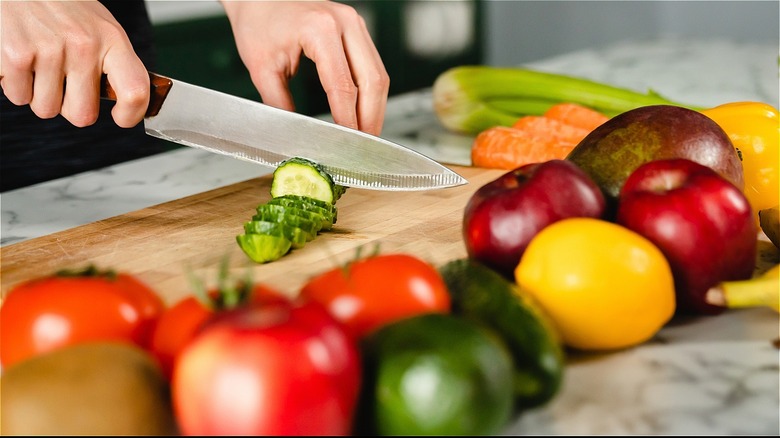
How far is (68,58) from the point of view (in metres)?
1.75

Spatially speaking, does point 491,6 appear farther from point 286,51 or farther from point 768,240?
point 768,240

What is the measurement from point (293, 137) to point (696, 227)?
0.93 meters

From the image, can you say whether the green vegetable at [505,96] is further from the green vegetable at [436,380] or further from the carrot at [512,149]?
the green vegetable at [436,380]

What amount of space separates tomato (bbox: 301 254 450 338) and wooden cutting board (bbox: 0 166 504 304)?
379mm

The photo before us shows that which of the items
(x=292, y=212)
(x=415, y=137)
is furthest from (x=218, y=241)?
(x=415, y=137)

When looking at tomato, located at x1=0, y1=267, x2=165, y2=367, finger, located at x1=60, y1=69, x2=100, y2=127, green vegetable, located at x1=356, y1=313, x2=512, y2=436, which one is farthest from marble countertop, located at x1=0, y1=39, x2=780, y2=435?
tomato, located at x1=0, y1=267, x2=165, y2=367

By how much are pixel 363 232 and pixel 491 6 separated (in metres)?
4.40

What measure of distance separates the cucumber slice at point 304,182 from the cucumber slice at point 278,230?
19 cm

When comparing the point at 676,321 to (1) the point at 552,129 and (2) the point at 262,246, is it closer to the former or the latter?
(2) the point at 262,246

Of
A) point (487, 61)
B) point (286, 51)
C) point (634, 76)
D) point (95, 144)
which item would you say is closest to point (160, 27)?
point (95, 144)

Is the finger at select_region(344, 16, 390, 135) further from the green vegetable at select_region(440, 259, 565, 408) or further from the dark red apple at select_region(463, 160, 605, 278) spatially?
the green vegetable at select_region(440, 259, 565, 408)

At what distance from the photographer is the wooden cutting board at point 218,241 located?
1.55m

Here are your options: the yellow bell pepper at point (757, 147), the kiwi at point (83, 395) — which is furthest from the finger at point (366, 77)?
the kiwi at point (83, 395)

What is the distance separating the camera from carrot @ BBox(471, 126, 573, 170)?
2.17 meters
